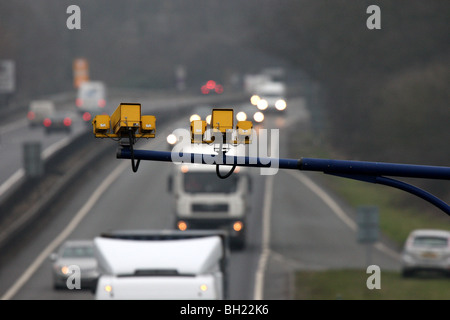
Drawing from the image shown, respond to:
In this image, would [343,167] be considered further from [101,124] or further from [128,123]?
[101,124]

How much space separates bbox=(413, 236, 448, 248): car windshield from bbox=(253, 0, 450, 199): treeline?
75.5ft

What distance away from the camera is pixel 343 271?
37.6 meters

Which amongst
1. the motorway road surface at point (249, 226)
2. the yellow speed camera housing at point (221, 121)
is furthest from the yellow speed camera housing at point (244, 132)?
the motorway road surface at point (249, 226)

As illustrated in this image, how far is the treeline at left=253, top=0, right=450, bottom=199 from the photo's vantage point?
199 feet

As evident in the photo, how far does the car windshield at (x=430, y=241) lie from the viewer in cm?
3622

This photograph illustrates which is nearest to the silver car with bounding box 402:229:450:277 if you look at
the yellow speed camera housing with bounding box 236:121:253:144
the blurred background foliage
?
the blurred background foliage

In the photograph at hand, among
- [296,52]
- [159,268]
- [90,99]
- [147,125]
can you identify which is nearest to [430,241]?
[159,268]

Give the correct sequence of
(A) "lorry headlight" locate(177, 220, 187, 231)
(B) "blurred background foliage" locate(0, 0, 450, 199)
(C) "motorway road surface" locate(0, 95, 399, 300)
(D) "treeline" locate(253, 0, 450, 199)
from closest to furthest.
Answer: (C) "motorway road surface" locate(0, 95, 399, 300) < (A) "lorry headlight" locate(177, 220, 187, 231) < (D) "treeline" locate(253, 0, 450, 199) < (B) "blurred background foliage" locate(0, 0, 450, 199)

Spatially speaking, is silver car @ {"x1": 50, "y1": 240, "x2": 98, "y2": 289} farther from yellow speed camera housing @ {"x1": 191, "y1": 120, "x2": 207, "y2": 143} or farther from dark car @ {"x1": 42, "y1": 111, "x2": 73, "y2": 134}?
dark car @ {"x1": 42, "y1": 111, "x2": 73, "y2": 134}

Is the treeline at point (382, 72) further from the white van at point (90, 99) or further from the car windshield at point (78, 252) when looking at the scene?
the car windshield at point (78, 252)

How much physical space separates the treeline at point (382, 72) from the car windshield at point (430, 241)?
75.5 ft

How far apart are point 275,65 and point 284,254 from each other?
384ft

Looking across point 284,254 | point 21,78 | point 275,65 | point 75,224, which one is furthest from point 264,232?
point 275,65
